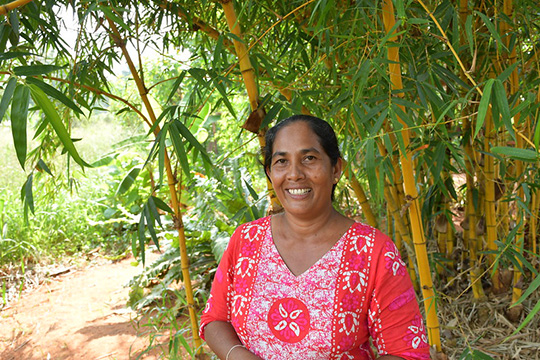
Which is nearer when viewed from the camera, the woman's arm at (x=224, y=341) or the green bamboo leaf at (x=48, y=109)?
the green bamboo leaf at (x=48, y=109)

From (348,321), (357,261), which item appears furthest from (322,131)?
(348,321)

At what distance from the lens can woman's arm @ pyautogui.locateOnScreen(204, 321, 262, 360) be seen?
4.45 ft

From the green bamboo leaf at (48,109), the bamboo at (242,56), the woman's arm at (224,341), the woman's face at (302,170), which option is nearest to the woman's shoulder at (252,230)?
the woman's face at (302,170)

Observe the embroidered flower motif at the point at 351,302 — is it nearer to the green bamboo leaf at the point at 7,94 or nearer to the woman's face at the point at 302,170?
the woman's face at the point at 302,170

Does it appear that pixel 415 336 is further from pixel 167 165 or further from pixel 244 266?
pixel 167 165

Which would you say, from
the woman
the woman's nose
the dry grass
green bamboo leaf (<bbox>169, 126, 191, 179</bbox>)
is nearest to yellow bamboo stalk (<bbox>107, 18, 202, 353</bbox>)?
green bamboo leaf (<bbox>169, 126, 191, 179</bbox>)

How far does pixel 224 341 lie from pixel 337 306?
34 centimetres

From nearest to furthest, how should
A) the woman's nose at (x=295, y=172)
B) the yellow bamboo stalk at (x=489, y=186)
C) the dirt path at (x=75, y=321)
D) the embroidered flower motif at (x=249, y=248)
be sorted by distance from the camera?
the woman's nose at (x=295, y=172) → the embroidered flower motif at (x=249, y=248) → the yellow bamboo stalk at (x=489, y=186) → the dirt path at (x=75, y=321)

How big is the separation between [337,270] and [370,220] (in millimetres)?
1038

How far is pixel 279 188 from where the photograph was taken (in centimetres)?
137

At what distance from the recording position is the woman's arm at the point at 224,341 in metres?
1.36

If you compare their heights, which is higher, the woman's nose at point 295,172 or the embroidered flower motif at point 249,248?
the woman's nose at point 295,172

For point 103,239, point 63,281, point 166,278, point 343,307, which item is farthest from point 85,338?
point 343,307

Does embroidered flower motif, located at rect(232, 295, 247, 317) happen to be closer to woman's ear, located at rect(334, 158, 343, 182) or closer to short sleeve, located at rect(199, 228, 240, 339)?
short sleeve, located at rect(199, 228, 240, 339)
